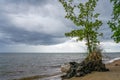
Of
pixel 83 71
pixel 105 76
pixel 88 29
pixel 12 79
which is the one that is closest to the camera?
pixel 105 76

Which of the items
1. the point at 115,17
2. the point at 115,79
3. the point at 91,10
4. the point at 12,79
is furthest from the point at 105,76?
the point at 12,79

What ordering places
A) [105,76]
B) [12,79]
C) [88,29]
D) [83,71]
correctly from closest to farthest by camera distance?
[105,76] → [83,71] → [88,29] → [12,79]

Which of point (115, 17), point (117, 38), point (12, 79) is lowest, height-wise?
point (12, 79)

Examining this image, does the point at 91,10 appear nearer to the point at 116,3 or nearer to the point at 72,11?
the point at 72,11

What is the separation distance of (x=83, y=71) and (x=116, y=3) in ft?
25.3

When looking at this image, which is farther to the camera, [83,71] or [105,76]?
[83,71]

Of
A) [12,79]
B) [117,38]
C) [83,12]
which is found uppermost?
[83,12]

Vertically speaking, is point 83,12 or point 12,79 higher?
point 83,12

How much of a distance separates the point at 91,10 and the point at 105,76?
10121mm

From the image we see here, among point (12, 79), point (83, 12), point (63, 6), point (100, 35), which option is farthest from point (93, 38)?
point (12, 79)

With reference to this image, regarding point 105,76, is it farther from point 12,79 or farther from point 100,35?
point 12,79

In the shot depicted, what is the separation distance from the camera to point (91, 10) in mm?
28625

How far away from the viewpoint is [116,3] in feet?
67.6

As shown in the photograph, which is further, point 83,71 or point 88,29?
point 88,29
